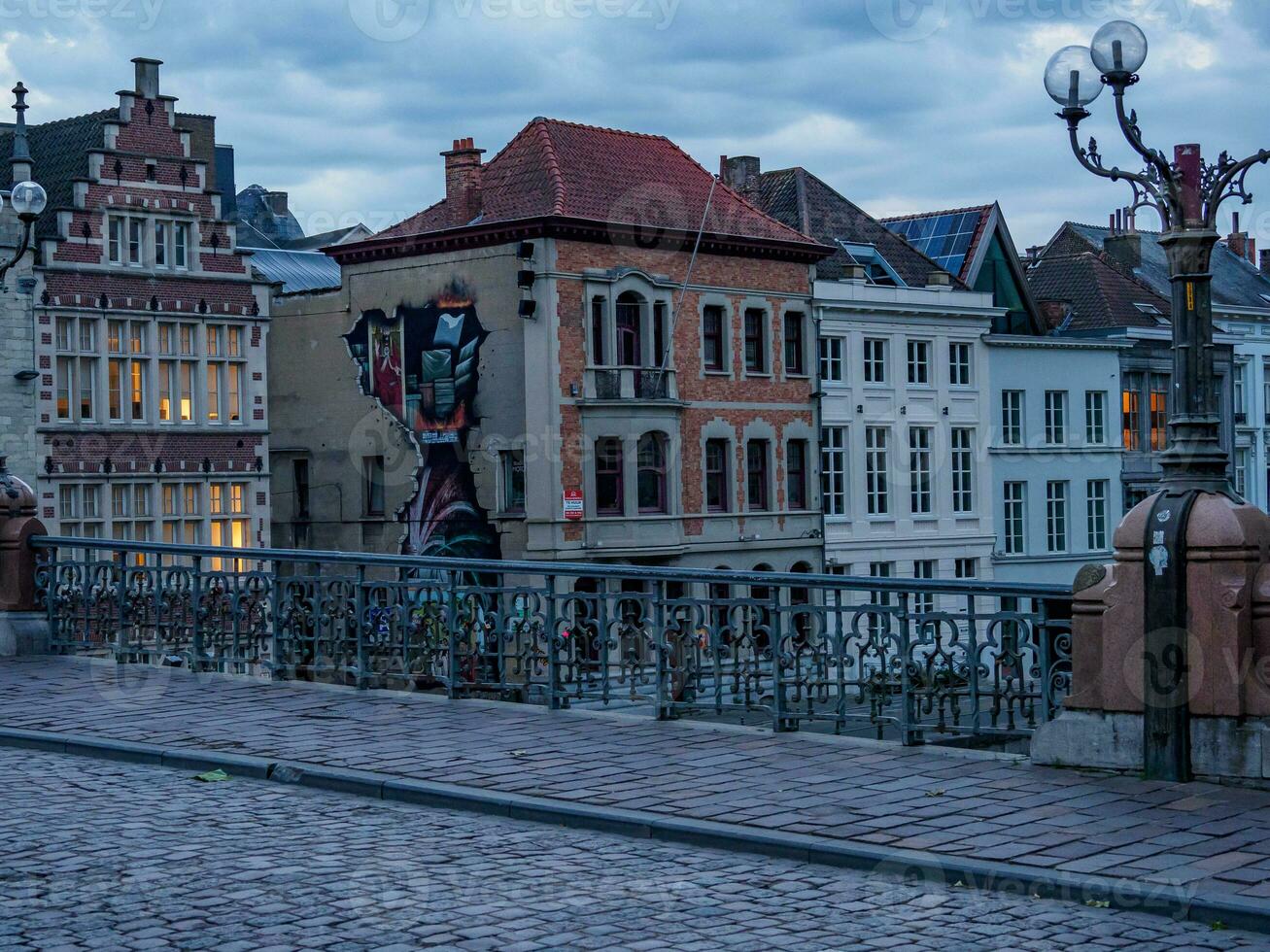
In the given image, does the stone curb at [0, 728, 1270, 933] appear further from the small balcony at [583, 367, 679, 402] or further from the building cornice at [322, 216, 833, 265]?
the small balcony at [583, 367, 679, 402]

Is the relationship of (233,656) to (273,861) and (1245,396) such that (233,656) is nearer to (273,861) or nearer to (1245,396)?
(273,861)

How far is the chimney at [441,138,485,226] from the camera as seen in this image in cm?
4409

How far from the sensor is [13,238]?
39344mm

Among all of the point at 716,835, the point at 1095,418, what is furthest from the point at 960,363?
the point at 716,835

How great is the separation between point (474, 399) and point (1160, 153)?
106ft

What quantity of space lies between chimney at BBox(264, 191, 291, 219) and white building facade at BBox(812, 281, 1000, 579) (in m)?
25.2

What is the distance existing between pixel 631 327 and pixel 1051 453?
15337 millimetres

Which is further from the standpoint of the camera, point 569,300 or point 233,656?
point 569,300

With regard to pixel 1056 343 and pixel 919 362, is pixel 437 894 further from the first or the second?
pixel 1056 343

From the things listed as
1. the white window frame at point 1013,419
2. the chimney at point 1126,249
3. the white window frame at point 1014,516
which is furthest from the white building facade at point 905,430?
the chimney at point 1126,249

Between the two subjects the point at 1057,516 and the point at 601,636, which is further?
the point at 1057,516

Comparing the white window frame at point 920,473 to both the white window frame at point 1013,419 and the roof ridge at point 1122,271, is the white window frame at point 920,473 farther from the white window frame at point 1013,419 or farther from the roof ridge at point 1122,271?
the roof ridge at point 1122,271

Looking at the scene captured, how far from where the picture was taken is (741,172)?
53.4 metres

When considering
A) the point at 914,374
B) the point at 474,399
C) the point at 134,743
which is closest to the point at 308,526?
the point at 474,399
